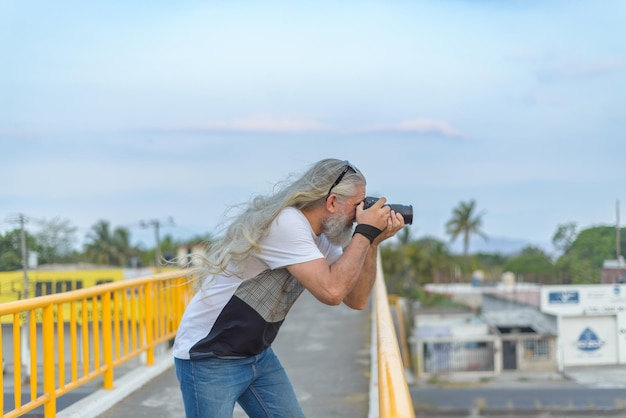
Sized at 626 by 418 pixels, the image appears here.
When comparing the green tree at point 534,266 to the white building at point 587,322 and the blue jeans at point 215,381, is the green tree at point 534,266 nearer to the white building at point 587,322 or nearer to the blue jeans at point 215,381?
the white building at point 587,322

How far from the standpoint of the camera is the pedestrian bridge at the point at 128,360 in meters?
4.56

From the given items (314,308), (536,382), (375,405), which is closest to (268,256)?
(375,405)

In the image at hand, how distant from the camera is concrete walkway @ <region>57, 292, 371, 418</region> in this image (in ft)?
20.3

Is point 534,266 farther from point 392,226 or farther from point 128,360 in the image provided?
point 392,226

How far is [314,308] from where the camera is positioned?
1569cm

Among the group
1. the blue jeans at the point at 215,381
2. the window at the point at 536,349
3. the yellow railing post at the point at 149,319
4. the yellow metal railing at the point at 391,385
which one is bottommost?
the window at the point at 536,349

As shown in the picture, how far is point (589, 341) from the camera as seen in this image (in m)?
55.0

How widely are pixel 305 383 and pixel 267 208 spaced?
4755 mm

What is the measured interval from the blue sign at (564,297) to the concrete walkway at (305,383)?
46.2 m

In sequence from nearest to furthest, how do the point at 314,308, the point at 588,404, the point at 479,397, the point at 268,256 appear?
the point at 268,256
the point at 314,308
the point at 588,404
the point at 479,397

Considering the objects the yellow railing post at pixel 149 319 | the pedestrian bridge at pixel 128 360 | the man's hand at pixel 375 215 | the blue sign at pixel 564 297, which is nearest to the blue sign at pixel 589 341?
the blue sign at pixel 564 297

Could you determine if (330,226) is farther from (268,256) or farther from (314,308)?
(314,308)

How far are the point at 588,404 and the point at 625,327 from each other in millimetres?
18817

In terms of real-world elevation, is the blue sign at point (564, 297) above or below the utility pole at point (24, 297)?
below
